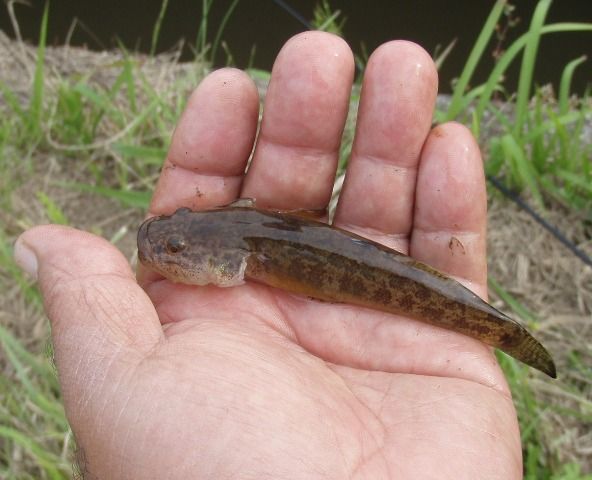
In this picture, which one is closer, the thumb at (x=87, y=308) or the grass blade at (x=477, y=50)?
the thumb at (x=87, y=308)

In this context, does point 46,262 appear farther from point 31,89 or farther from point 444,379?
point 31,89

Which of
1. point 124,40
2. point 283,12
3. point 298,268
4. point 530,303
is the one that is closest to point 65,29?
point 124,40

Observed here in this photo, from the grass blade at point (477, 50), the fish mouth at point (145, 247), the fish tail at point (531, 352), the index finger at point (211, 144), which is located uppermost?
the grass blade at point (477, 50)

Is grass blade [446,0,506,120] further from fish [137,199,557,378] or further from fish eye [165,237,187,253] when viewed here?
fish eye [165,237,187,253]

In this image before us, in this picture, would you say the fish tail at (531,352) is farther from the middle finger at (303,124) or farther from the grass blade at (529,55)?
the grass blade at (529,55)

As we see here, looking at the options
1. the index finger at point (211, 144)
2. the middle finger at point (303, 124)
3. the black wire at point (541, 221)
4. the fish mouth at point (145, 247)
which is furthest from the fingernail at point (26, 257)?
the black wire at point (541, 221)

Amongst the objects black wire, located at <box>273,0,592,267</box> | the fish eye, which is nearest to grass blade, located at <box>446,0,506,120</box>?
black wire, located at <box>273,0,592,267</box>

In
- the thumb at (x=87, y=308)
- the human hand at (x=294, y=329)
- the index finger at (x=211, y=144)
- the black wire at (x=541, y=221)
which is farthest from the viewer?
the black wire at (x=541, y=221)
